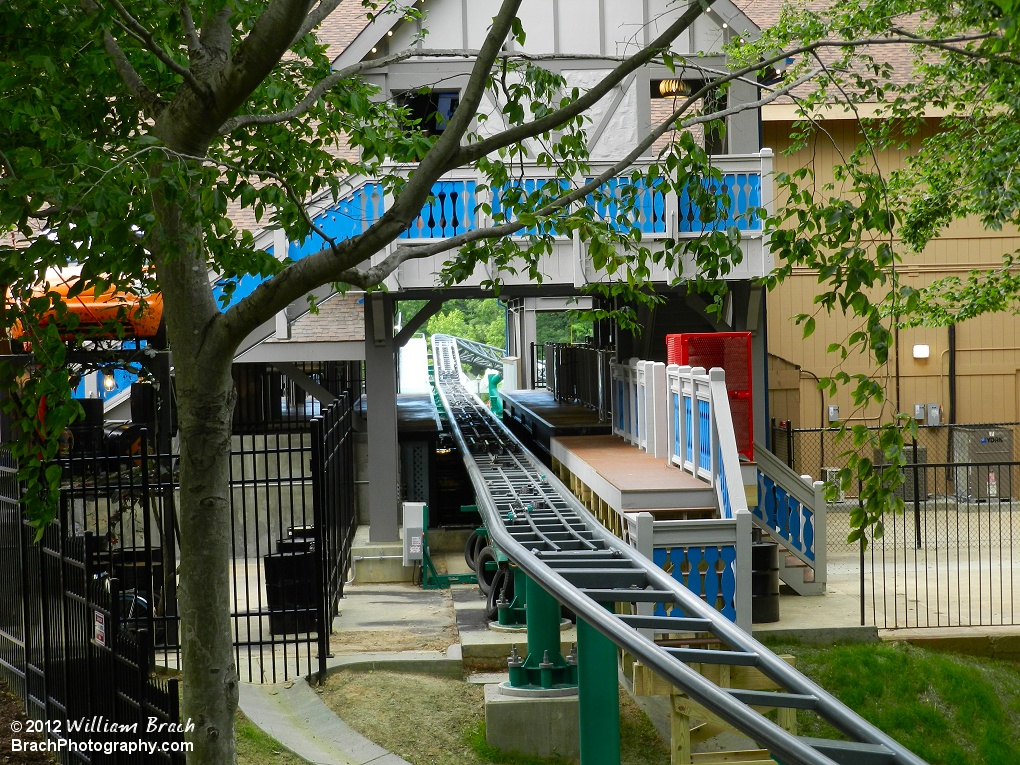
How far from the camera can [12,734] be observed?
835 centimetres

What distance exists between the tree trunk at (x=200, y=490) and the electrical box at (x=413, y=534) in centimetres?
926

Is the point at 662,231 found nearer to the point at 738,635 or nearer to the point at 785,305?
the point at 785,305

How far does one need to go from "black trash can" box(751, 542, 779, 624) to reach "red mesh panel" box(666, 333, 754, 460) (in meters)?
1.21

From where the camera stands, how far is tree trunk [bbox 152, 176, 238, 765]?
588cm

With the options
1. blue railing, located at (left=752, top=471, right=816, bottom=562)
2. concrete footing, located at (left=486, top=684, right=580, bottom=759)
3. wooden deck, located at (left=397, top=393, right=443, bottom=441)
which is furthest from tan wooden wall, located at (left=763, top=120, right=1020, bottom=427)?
concrete footing, located at (left=486, top=684, right=580, bottom=759)

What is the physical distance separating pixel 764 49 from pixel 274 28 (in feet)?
37.9

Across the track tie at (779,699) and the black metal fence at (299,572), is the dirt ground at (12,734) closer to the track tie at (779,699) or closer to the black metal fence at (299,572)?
the black metal fence at (299,572)

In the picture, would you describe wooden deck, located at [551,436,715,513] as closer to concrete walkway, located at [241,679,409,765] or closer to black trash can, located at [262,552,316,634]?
black trash can, located at [262,552,316,634]

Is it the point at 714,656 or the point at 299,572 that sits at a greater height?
the point at 714,656

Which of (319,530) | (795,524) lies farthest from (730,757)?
(795,524)

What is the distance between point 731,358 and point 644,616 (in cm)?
825

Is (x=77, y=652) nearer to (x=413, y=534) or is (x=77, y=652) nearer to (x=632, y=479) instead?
(x=632, y=479)

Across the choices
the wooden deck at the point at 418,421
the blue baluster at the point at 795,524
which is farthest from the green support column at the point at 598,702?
the wooden deck at the point at 418,421

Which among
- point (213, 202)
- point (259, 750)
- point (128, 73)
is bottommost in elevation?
point (259, 750)
